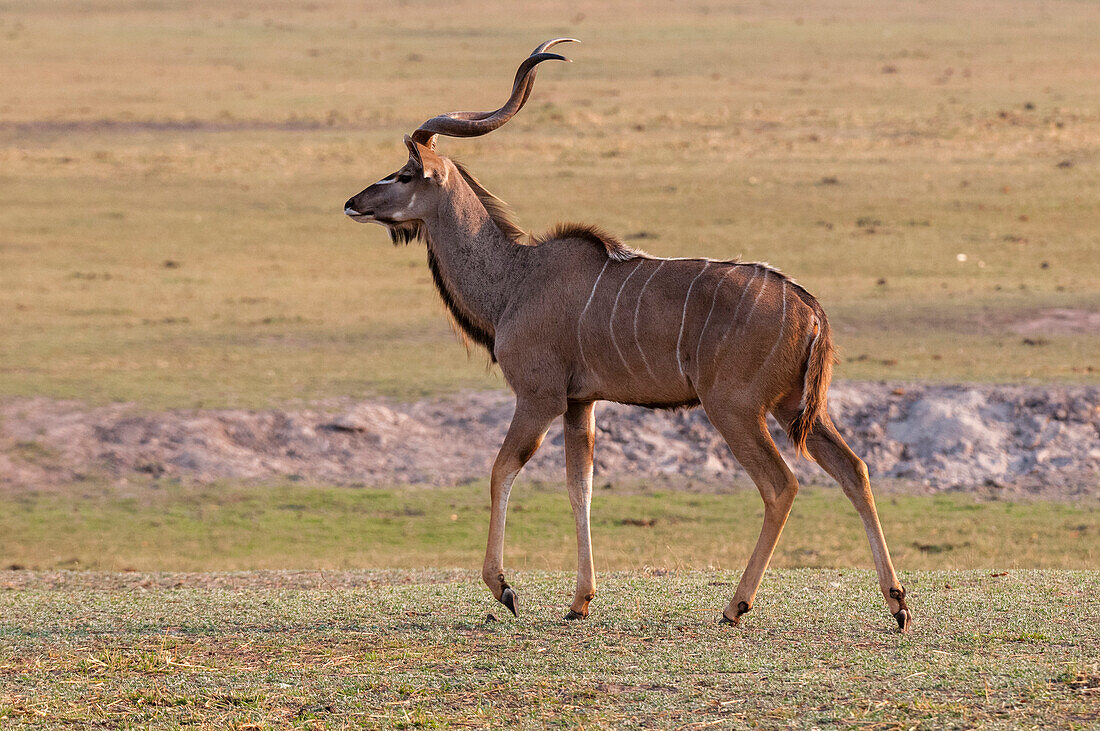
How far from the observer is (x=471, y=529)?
Result: 39.1 ft

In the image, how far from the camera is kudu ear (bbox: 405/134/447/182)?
766 centimetres

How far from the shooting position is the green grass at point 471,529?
1092cm

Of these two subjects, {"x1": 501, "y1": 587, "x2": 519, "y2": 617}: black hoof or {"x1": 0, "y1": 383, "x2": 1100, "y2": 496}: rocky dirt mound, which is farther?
{"x1": 0, "y1": 383, "x2": 1100, "y2": 496}: rocky dirt mound

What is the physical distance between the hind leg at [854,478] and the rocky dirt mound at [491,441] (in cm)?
609

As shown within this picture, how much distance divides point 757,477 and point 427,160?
2.39 m

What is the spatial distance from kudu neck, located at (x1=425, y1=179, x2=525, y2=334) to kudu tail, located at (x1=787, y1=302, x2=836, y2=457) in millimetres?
1621

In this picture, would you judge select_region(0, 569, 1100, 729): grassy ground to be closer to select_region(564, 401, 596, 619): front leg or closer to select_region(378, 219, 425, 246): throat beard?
select_region(564, 401, 596, 619): front leg

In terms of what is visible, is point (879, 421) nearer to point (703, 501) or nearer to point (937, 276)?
point (703, 501)

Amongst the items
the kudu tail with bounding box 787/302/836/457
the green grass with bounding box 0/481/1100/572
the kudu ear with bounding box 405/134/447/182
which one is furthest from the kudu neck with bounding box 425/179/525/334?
the green grass with bounding box 0/481/1100/572

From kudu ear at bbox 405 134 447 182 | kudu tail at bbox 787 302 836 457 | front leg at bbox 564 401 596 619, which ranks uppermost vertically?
kudu ear at bbox 405 134 447 182

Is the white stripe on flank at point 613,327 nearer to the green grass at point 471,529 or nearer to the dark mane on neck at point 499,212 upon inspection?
the dark mane on neck at point 499,212

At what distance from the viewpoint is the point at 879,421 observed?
43.5 feet

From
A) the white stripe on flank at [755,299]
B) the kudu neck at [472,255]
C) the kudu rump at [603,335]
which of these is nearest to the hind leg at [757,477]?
the kudu rump at [603,335]

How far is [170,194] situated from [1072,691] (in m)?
21.5
